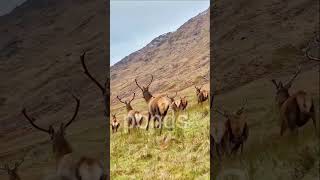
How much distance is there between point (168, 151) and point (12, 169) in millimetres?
1380

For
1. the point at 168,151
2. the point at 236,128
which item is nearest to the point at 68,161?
the point at 168,151

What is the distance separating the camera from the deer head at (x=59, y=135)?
571cm

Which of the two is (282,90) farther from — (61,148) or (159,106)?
(61,148)

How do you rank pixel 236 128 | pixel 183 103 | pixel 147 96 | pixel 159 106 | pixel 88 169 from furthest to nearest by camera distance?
pixel 147 96, pixel 159 106, pixel 183 103, pixel 88 169, pixel 236 128

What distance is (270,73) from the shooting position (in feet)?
16.0

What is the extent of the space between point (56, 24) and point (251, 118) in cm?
198

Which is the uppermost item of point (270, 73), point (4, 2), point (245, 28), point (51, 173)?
point (4, 2)

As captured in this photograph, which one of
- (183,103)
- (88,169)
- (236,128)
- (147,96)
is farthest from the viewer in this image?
(147,96)

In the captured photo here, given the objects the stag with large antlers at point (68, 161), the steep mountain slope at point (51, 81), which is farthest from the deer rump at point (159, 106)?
the stag with large antlers at point (68, 161)

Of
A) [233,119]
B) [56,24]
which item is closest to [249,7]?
[233,119]

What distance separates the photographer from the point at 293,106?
473 centimetres

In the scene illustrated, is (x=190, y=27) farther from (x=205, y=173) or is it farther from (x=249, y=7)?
(x=205, y=173)

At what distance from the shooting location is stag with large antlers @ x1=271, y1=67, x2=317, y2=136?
15.0ft

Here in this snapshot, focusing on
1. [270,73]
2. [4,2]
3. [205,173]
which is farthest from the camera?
[4,2]
